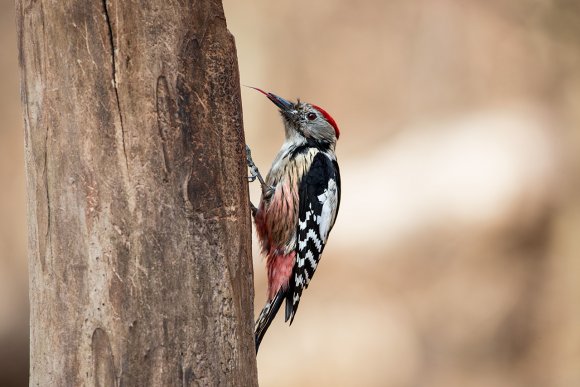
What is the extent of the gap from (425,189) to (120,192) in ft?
15.1

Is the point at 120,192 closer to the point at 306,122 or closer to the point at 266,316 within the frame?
the point at 266,316

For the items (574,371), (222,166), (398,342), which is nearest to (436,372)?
(398,342)

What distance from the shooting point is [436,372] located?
6766 mm

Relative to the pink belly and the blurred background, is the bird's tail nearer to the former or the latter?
the pink belly

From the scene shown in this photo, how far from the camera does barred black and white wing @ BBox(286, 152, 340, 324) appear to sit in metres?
4.09

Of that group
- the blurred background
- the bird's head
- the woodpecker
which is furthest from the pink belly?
the blurred background

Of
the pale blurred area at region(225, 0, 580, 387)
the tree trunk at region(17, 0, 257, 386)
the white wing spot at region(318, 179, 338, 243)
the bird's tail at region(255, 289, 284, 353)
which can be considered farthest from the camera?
the pale blurred area at region(225, 0, 580, 387)

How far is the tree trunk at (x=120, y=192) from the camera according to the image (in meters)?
2.44

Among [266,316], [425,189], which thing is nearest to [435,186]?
[425,189]

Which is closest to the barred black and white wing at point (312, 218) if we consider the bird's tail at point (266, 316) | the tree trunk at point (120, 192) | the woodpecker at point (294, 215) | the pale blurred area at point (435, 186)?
the woodpecker at point (294, 215)

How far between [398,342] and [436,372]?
377 millimetres

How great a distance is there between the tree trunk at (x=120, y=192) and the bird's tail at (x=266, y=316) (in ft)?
3.32

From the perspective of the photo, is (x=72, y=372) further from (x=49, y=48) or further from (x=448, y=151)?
(x=448, y=151)

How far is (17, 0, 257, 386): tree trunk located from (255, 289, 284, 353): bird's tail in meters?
1.01
